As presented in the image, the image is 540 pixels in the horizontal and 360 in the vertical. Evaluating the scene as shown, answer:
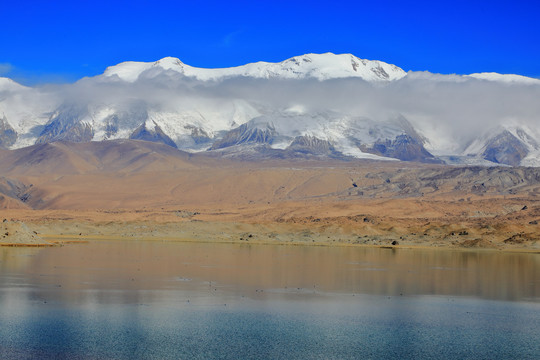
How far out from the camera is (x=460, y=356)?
1353 inches

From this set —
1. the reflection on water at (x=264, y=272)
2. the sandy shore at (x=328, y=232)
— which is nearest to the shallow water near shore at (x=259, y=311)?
the reflection on water at (x=264, y=272)

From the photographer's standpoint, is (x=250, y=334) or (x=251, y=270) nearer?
(x=250, y=334)

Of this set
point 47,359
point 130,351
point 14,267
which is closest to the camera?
point 47,359

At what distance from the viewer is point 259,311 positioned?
1741 inches

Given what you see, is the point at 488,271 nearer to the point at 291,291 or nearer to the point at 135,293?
the point at 291,291

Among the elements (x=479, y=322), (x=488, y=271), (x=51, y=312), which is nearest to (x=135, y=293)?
(x=51, y=312)

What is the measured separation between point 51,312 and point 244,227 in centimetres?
10083

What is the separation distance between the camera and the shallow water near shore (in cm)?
3447

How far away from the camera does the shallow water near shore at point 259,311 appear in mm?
34469

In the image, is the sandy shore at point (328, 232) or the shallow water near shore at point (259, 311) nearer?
the shallow water near shore at point (259, 311)

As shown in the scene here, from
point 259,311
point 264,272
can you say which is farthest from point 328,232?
point 259,311

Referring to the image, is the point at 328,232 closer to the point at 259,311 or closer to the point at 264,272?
the point at 264,272

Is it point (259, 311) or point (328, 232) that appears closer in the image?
point (259, 311)

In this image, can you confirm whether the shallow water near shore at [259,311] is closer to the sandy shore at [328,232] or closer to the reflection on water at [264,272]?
the reflection on water at [264,272]
